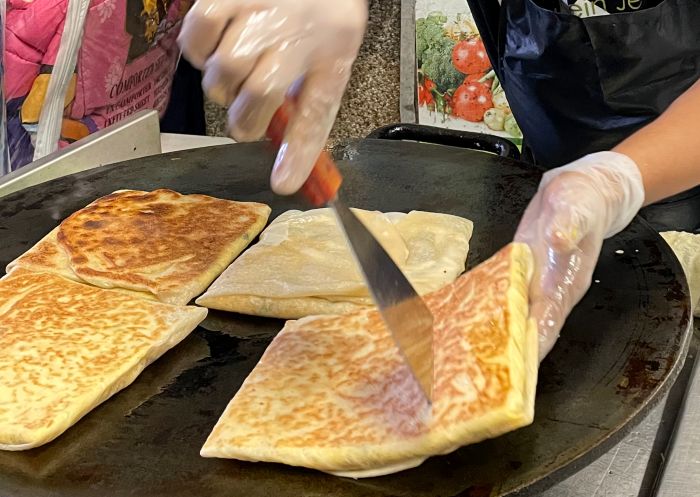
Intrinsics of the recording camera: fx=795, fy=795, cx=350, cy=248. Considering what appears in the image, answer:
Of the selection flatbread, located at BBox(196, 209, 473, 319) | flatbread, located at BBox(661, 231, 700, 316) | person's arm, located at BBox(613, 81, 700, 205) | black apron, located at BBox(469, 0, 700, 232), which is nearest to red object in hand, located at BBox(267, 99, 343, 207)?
flatbread, located at BBox(196, 209, 473, 319)

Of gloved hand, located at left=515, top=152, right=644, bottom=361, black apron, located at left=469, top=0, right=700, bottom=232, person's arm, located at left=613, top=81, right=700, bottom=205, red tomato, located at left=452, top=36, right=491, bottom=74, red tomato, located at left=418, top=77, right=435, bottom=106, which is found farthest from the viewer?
red tomato, located at left=418, top=77, right=435, bottom=106

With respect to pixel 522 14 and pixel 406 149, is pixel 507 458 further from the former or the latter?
pixel 522 14

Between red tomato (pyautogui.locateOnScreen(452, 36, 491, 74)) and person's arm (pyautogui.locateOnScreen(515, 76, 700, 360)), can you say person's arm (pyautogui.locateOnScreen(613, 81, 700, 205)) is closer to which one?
person's arm (pyautogui.locateOnScreen(515, 76, 700, 360))

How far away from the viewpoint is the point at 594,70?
2.37 meters

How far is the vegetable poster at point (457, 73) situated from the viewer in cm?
374

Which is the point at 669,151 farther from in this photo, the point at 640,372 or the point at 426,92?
the point at 426,92

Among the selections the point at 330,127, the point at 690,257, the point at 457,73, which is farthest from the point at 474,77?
the point at 330,127

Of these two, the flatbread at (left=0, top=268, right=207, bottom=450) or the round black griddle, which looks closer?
the round black griddle

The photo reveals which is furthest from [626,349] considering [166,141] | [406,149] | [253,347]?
[166,141]

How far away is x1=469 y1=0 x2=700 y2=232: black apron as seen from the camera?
2289 millimetres

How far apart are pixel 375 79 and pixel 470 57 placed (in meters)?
0.57

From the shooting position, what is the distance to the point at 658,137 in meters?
1.75

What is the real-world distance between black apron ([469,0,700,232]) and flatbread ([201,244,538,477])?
114 cm

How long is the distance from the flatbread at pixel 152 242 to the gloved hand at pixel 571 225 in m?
0.76
